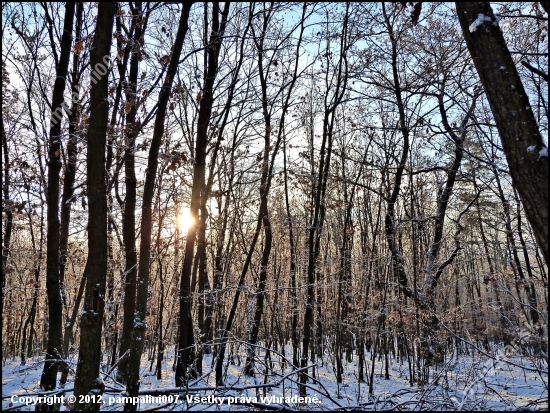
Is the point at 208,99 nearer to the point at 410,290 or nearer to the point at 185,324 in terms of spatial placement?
the point at 185,324

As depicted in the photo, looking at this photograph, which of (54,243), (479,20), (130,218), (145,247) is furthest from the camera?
(130,218)

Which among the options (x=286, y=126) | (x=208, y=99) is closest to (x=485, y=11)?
(x=208, y=99)

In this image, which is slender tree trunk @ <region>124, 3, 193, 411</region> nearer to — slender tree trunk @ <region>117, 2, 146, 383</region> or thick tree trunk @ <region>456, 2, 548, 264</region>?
slender tree trunk @ <region>117, 2, 146, 383</region>

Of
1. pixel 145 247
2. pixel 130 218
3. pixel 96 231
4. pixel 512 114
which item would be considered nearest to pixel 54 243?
pixel 130 218

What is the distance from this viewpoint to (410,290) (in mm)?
9320

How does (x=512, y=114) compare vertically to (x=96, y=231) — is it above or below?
above

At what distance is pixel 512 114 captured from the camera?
303cm

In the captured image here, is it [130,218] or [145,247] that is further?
[130,218]

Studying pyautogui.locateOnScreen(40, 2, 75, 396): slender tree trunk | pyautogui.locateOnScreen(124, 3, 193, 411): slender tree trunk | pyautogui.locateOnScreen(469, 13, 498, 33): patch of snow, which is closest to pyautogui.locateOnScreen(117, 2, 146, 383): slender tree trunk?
pyautogui.locateOnScreen(124, 3, 193, 411): slender tree trunk

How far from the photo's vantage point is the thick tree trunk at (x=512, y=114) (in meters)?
2.87

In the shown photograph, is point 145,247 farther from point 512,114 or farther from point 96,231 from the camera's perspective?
point 512,114

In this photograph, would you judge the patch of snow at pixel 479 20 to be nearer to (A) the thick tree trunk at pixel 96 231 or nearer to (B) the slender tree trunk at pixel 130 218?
(A) the thick tree trunk at pixel 96 231

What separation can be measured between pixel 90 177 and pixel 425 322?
827 centimetres

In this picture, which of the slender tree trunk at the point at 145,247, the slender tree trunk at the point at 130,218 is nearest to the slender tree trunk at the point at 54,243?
the slender tree trunk at the point at 130,218
